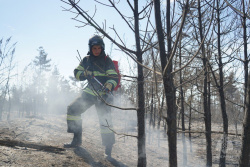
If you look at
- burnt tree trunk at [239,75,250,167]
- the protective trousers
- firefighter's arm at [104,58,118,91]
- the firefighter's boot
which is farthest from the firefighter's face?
burnt tree trunk at [239,75,250,167]

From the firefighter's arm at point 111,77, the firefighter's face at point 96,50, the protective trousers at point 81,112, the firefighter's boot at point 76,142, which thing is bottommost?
the firefighter's boot at point 76,142

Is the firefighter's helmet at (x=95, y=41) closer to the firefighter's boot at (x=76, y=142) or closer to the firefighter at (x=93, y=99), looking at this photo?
the firefighter at (x=93, y=99)

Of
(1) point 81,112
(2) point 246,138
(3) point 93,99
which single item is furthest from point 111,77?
(2) point 246,138

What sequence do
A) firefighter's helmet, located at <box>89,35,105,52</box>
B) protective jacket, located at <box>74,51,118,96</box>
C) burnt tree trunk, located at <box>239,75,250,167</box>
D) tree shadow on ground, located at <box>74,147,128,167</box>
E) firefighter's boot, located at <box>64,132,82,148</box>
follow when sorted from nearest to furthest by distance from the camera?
burnt tree trunk, located at <box>239,75,250,167</box> → tree shadow on ground, located at <box>74,147,128,167</box> → protective jacket, located at <box>74,51,118,96</box> → firefighter's boot, located at <box>64,132,82,148</box> → firefighter's helmet, located at <box>89,35,105,52</box>

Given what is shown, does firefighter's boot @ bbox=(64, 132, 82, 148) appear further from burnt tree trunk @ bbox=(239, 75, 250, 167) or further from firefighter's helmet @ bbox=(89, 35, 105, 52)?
burnt tree trunk @ bbox=(239, 75, 250, 167)

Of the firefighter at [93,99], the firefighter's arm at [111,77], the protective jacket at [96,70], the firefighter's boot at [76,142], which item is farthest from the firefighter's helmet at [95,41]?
the firefighter's boot at [76,142]

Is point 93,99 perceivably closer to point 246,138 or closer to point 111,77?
point 111,77

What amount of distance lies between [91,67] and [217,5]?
337 cm

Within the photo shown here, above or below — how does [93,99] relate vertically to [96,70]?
below

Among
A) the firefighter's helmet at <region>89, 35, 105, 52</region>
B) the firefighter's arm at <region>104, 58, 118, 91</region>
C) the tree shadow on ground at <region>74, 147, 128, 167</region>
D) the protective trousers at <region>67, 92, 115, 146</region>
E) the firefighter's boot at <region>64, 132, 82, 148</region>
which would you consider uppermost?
the firefighter's helmet at <region>89, 35, 105, 52</region>

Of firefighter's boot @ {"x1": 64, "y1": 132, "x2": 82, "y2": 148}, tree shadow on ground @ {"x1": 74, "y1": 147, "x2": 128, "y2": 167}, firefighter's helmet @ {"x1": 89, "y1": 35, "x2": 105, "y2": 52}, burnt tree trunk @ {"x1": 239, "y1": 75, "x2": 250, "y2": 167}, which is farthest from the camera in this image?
firefighter's helmet @ {"x1": 89, "y1": 35, "x2": 105, "y2": 52}

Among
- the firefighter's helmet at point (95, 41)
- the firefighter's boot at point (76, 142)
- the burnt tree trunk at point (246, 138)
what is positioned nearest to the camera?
the burnt tree trunk at point (246, 138)

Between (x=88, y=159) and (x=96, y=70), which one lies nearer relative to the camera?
(x=88, y=159)

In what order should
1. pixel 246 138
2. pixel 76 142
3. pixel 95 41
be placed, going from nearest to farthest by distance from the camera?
1. pixel 246 138
2. pixel 76 142
3. pixel 95 41
